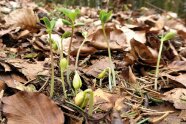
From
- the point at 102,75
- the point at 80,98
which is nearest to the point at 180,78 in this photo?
the point at 102,75

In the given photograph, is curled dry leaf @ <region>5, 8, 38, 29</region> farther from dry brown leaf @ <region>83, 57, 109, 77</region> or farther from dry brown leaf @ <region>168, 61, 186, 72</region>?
dry brown leaf @ <region>168, 61, 186, 72</region>

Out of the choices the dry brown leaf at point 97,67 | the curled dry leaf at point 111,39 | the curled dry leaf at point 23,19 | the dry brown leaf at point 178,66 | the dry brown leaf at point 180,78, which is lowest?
the dry brown leaf at point 178,66

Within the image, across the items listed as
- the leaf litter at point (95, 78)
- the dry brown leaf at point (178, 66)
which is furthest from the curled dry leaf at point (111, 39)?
the dry brown leaf at point (178, 66)

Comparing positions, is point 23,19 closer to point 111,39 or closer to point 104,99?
point 111,39

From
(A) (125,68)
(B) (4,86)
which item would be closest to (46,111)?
(B) (4,86)

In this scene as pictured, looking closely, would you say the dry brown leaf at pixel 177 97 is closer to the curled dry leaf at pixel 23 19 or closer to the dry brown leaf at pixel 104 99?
the dry brown leaf at pixel 104 99

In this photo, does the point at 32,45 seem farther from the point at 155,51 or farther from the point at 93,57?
the point at 155,51
